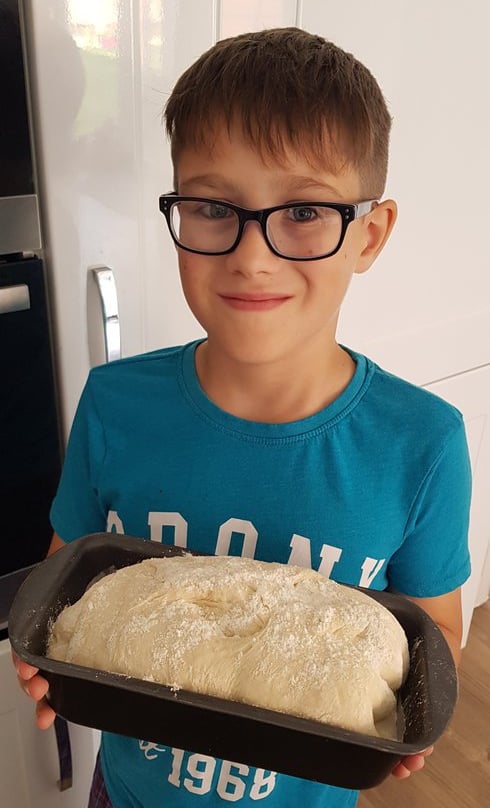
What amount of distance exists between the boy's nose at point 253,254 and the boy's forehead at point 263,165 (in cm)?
5

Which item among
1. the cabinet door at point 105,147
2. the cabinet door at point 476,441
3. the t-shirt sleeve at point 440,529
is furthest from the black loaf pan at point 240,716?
the cabinet door at point 476,441

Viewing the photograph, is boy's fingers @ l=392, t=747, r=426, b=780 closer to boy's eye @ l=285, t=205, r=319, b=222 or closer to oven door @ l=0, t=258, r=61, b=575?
boy's eye @ l=285, t=205, r=319, b=222

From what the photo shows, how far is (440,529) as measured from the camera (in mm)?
797

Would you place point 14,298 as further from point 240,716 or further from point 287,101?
point 240,716

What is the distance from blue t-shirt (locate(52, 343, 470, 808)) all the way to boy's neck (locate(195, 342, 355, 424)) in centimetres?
2

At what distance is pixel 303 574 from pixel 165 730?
0.64ft

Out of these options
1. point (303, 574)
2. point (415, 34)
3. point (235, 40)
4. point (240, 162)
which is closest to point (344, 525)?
point (303, 574)

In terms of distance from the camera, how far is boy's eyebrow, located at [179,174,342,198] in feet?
2.23

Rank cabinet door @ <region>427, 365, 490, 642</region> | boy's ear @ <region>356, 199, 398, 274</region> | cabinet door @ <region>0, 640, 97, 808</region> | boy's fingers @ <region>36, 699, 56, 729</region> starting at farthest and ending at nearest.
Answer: cabinet door @ <region>427, 365, 490, 642</region> → cabinet door @ <region>0, 640, 97, 808</region> → boy's ear @ <region>356, 199, 398, 274</region> → boy's fingers @ <region>36, 699, 56, 729</region>

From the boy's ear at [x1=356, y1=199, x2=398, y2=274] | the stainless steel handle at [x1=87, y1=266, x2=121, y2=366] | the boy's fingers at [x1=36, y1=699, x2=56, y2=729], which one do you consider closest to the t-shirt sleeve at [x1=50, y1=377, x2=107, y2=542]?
the stainless steel handle at [x1=87, y1=266, x2=121, y2=366]

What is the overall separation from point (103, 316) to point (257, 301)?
1.24ft

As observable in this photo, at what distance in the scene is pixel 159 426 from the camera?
2.75 ft

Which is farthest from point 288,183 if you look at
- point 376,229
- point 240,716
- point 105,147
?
point 240,716

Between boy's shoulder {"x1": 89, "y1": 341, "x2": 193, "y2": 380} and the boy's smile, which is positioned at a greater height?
the boy's smile
